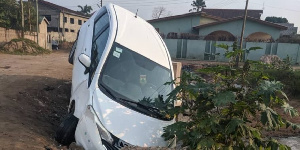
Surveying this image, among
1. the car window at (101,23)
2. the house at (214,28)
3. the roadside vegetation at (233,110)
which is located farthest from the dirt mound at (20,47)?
the roadside vegetation at (233,110)

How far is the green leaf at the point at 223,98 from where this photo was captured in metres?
2.50

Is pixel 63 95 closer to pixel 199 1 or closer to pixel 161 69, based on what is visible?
pixel 161 69

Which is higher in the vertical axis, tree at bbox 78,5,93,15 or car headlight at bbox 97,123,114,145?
tree at bbox 78,5,93,15

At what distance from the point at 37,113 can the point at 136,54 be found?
2566mm

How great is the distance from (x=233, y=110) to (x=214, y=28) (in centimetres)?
2472

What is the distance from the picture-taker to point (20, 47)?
19.7m

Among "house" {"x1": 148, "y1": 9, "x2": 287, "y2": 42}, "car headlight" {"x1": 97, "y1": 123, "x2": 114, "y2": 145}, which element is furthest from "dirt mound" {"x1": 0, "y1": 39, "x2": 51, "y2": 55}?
"car headlight" {"x1": 97, "y1": 123, "x2": 114, "y2": 145}

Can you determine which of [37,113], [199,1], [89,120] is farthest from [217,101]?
[199,1]

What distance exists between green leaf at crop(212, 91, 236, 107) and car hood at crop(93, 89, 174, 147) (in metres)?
1.17

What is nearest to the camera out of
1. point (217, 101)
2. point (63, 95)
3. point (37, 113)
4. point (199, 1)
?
point (217, 101)

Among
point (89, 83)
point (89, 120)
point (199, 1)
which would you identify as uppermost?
point (199, 1)

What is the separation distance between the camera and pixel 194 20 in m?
28.2

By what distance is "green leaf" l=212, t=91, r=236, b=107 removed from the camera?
2.50 m

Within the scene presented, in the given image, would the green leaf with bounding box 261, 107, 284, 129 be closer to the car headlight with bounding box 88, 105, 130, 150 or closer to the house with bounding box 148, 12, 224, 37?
the car headlight with bounding box 88, 105, 130, 150
